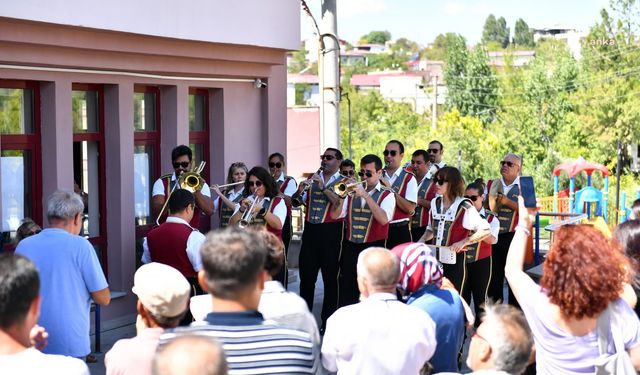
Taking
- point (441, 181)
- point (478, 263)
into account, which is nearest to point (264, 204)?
point (441, 181)

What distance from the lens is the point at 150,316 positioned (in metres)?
4.35

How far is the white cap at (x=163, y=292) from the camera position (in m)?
4.30

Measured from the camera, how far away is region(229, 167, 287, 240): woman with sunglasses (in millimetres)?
9484

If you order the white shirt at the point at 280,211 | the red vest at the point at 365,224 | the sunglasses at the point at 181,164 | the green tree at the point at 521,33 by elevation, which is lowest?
the red vest at the point at 365,224

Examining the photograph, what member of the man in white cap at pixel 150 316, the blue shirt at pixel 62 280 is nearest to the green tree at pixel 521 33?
the blue shirt at pixel 62 280

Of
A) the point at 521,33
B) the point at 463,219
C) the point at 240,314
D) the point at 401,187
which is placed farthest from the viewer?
the point at 521,33

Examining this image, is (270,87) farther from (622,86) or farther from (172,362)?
(622,86)

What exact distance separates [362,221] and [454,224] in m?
1.34

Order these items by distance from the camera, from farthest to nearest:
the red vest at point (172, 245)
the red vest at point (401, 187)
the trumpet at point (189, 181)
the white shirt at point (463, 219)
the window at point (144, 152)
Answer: the window at point (144, 152) → the red vest at point (401, 187) → the trumpet at point (189, 181) → the white shirt at point (463, 219) → the red vest at point (172, 245)

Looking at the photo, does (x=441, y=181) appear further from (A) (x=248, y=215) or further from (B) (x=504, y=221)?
(A) (x=248, y=215)

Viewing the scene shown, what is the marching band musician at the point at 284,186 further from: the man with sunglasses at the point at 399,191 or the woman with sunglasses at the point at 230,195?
the man with sunglasses at the point at 399,191

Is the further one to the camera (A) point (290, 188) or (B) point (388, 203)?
(A) point (290, 188)

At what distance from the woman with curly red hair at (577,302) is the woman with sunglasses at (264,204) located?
190 inches

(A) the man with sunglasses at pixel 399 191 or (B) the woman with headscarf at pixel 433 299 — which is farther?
(A) the man with sunglasses at pixel 399 191
